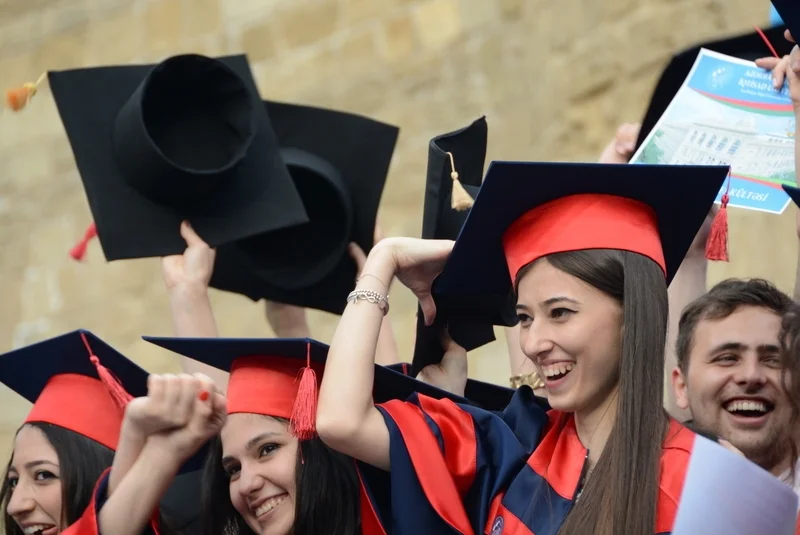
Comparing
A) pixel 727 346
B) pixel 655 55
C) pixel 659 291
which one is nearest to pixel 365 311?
pixel 659 291

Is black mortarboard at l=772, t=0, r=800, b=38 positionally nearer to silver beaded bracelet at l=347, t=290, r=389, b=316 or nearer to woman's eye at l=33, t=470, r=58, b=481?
silver beaded bracelet at l=347, t=290, r=389, b=316

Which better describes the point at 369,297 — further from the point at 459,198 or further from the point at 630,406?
the point at 630,406

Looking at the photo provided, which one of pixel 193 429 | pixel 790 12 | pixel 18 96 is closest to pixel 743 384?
pixel 790 12

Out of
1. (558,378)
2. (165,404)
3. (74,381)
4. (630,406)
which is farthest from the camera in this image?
(74,381)

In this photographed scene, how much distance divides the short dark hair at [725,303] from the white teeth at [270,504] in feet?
2.94

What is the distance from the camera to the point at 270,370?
316 centimetres

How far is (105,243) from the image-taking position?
12.5ft

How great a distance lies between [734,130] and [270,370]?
1.12 meters

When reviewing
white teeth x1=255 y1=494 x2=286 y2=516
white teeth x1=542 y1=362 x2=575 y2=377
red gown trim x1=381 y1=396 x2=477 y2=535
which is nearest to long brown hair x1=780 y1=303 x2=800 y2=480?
white teeth x1=542 y1=362 x2=575 y2=377

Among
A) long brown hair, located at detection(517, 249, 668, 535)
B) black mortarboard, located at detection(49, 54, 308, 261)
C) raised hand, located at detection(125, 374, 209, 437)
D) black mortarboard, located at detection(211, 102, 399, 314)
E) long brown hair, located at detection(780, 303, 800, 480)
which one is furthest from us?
black mortarboard, located at detection(211, 102, 399, 314)

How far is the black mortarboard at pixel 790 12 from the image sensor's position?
2785 mm

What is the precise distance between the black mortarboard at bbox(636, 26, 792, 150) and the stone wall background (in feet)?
4.82

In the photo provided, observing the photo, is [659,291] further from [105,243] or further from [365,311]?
[105,243]

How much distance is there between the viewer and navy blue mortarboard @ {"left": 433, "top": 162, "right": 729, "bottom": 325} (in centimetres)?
275
